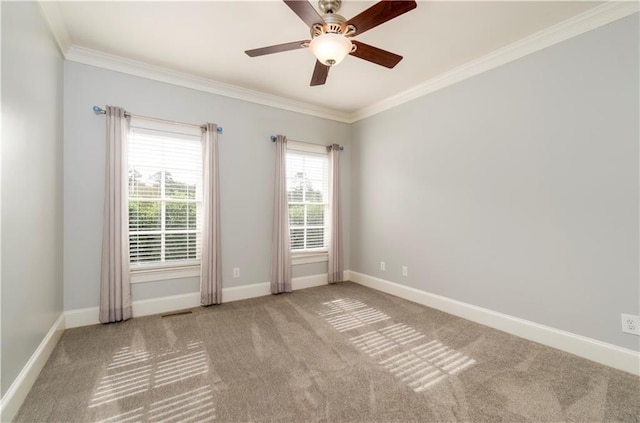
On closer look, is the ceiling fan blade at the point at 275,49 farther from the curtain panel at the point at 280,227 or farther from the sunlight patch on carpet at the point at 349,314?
the sunlight patch on carpet at the point at 349,314

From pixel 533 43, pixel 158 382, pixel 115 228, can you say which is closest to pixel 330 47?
pixel 533 43

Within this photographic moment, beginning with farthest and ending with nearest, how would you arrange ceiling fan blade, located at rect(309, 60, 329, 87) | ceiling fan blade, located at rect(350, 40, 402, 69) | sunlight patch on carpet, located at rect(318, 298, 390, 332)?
sunlight patch on carpet, located at rect(318, 298, 390, 332), ceiling fan blade, located at rect(309, 60, 329, 87), ceiling fan blade, located at rect(350, 40, 402, 69)

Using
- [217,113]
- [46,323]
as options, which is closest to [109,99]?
[217,113]

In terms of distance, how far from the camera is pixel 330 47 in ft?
6.30

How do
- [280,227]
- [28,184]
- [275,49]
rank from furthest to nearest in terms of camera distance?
[280,227] < [275,49] < [28,184]

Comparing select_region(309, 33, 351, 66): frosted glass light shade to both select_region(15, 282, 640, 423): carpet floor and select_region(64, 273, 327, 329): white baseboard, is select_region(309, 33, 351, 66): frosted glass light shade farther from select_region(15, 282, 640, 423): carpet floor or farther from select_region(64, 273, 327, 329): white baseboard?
select_region(64, 273, 327, 329): white baseboard

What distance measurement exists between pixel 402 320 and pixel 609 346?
1610mm

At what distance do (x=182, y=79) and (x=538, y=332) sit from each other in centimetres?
455

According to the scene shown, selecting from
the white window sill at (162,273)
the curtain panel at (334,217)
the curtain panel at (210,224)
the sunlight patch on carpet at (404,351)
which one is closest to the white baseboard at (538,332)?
the sunlight patch on carpet at (404,351)

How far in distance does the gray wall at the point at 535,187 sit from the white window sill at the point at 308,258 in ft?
3.92

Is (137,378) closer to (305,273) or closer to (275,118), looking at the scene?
(305,273)

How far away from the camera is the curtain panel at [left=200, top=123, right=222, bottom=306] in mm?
3402

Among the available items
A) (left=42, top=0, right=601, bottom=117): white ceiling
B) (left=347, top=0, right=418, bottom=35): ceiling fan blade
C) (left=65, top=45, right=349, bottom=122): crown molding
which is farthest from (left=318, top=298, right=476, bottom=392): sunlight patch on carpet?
(left=65, top=45, right=349, bottom=122): crown molding

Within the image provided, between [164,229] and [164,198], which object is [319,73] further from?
[164,229]
